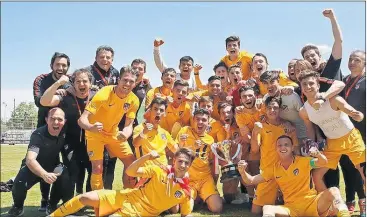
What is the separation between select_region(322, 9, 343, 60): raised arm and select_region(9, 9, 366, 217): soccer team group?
0.02m

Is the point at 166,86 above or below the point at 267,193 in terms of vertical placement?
above

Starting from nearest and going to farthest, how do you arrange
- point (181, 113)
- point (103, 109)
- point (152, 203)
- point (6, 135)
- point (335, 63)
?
point (152, 203) → point (335, 63) → point (103, 109) → point (181, 113) → point (6, 135)

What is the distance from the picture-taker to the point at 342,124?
18.4 ft

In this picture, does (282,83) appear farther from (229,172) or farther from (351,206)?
(351,206)

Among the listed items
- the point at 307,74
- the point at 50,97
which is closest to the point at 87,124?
the point at 50,97

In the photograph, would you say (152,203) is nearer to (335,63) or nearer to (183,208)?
(183,208)

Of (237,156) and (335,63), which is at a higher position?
(335,63)

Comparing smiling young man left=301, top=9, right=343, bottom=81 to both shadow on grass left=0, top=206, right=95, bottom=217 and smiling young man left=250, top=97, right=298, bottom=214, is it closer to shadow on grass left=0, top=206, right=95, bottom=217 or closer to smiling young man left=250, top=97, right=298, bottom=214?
smiling young man left=250, top=97, right=298, bottom=214

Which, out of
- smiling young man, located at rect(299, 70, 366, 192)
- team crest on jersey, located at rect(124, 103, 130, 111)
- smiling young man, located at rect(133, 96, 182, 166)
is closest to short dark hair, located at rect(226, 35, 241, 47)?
smiling young man, located at rect(133, 96, 182, 166)

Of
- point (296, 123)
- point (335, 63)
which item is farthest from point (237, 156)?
point (335, 63)

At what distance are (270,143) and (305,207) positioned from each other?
48.5 inches

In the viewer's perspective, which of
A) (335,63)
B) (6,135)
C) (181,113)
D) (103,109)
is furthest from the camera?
(6,135)

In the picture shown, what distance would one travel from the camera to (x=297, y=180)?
5.60m

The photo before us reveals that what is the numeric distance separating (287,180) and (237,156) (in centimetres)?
122
